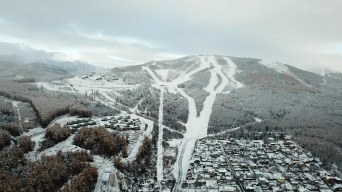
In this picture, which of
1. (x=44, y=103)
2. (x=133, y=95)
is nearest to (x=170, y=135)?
(x=44, y=103)

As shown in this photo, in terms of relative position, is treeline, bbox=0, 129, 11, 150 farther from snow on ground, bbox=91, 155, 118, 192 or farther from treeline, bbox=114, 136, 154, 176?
treeline, bbox=114, 136, 154, 176

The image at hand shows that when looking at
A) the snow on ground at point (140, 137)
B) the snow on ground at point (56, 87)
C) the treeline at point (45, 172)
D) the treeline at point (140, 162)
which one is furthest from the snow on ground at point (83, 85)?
the treeline at point (45, 172)

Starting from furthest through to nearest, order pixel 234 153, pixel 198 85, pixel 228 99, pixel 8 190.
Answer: pixel 198 85
pixel 228 99
pixel 234 153
pixel 8 190

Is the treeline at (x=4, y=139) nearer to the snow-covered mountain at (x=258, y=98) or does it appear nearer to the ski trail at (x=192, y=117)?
the ski trail at (x=192, y=117)

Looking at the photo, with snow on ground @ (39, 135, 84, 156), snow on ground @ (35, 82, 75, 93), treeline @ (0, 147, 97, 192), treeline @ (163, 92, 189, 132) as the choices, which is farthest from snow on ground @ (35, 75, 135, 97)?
treeline @ (0, 147, 97, 192)

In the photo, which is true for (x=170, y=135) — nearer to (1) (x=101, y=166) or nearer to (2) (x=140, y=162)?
(2) (x=140, y=162)

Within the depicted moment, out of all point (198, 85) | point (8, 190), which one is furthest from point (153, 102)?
point (8, 190)

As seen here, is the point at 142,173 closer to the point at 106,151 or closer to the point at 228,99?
the point at 106,151
